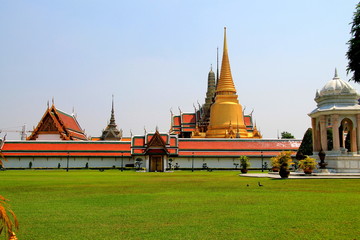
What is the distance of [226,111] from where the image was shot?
202 ft

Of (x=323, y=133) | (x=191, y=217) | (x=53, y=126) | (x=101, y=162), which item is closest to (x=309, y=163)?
(x=323, y=133)

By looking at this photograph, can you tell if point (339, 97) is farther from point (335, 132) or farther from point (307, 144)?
point (307, 144)

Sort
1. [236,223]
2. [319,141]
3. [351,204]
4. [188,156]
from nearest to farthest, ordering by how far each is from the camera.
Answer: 1. [236,223]
2. [351,204]
3. [319,141]
4. [188,156]

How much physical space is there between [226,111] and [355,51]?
4259cm

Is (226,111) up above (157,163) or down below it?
above

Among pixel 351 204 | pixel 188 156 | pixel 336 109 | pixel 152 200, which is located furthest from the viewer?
pixel 188 156

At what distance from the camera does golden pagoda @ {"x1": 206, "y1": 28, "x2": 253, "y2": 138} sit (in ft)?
198

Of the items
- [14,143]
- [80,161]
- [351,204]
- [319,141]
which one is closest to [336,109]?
[319,141]

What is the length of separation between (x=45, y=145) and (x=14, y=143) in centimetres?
436

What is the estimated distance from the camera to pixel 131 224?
7652 millimetres

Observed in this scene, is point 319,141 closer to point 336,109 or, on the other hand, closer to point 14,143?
point 336,109

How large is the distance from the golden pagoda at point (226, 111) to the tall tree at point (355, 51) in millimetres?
39619

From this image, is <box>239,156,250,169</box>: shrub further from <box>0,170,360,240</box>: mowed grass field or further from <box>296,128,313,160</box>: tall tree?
<box>0,170,360,240</box>: mowed grass field

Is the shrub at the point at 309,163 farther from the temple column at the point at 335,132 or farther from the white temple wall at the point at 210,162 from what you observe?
the white temple wall at the point at 210,162
